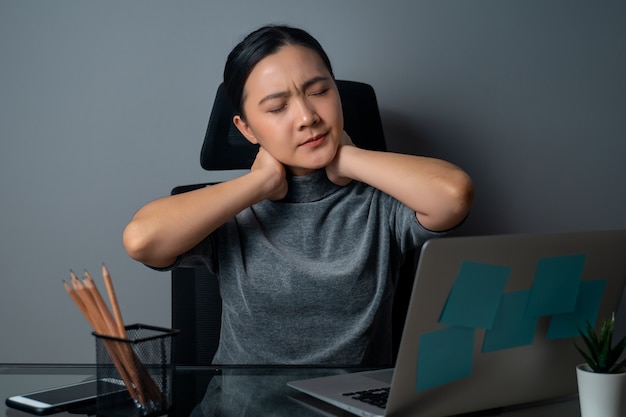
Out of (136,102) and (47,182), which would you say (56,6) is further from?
(47,182)

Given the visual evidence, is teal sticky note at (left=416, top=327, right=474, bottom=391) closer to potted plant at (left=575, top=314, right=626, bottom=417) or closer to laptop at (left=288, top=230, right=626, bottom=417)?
laptop at (left=288, top=230, right=626, bottom=417)


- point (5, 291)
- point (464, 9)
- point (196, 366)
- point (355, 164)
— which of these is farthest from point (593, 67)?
point (5, 291)

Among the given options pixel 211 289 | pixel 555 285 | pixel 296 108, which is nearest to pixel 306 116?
pixel 296 108

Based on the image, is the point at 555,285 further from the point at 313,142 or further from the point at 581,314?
the point at 313,142

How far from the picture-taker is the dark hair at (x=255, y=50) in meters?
1.28

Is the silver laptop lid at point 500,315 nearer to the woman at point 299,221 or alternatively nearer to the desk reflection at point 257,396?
the desk reflection at point 257,396

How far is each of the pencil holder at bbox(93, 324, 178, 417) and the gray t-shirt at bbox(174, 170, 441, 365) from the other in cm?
44

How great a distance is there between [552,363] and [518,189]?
1.08 metres

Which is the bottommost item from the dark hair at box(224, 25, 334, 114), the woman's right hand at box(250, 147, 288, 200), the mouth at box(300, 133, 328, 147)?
the woman's right hand at box(250, 147, 288, 200)

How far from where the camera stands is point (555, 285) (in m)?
0.79

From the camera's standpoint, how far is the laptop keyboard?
0.82 meters

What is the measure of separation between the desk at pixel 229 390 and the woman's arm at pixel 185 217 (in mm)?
210

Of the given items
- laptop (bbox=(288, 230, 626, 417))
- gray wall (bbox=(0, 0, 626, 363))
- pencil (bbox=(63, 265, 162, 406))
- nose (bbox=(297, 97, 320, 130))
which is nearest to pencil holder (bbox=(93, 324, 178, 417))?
pencil (bbox=(63, 265, 162, 406))

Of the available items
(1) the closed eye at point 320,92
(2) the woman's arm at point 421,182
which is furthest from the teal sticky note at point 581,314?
(1) the closed eye at point 320,92
